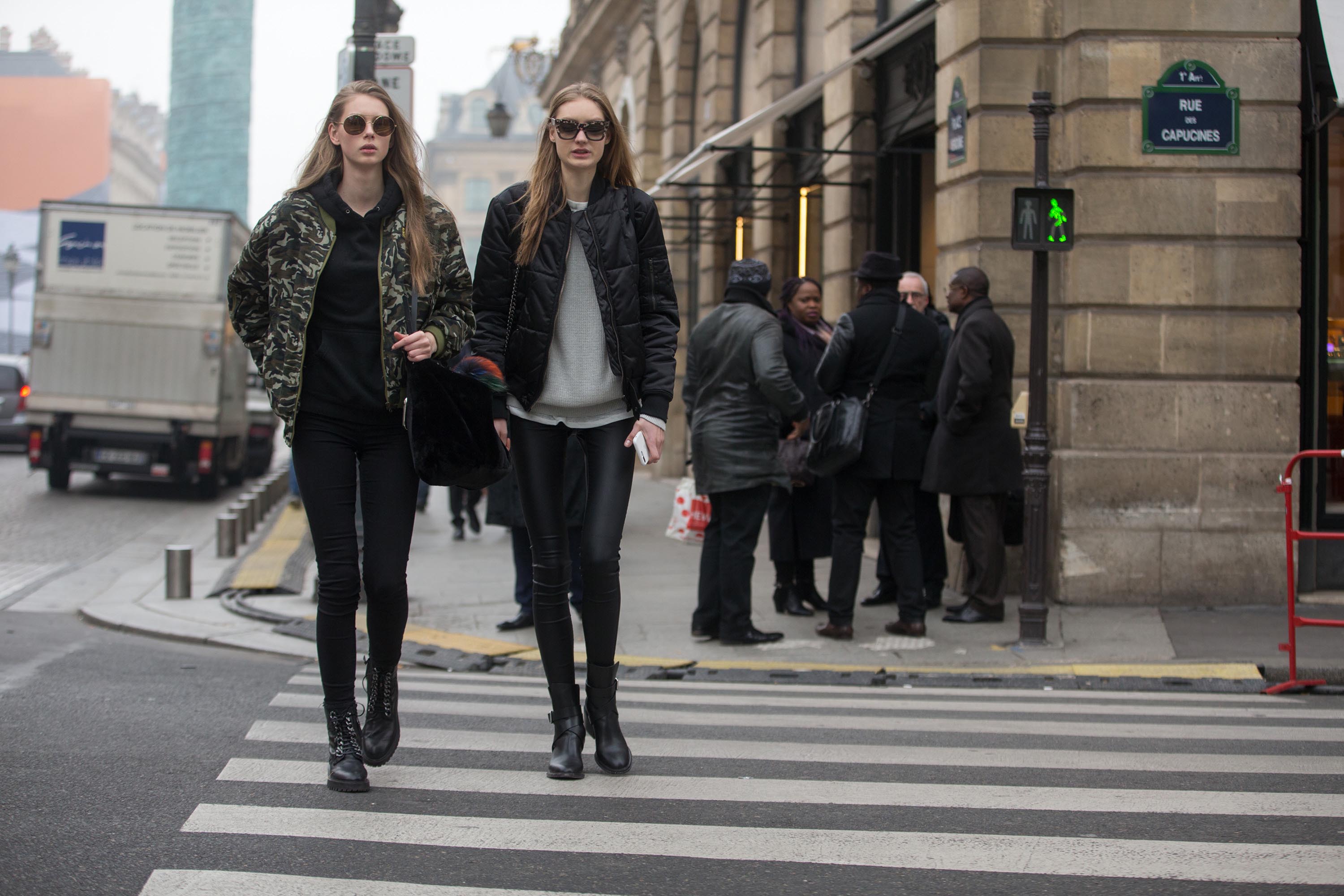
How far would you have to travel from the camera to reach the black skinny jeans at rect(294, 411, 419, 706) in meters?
4.21

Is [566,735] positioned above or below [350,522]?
below

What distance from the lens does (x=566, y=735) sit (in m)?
4.46

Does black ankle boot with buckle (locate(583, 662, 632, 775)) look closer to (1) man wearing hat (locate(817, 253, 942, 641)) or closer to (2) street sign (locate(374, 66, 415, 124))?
(1) man wearing hat (locate(817, 253, 942, 641))

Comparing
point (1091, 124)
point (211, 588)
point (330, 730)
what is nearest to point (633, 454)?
point (330, 730)

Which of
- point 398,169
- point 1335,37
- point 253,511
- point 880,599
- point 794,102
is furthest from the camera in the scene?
point 253,511

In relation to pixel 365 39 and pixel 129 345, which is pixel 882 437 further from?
pixel 129 345

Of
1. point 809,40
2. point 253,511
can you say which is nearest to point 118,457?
point 253,511

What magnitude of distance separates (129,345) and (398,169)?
15.4 m

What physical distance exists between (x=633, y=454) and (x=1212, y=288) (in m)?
5.66

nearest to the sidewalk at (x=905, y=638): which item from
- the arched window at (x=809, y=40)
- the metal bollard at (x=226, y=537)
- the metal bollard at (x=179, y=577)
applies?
the metal bollard at (x=179, y=577)

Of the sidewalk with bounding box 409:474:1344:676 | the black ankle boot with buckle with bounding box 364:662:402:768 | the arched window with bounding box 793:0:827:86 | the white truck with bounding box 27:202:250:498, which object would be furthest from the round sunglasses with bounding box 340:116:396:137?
the white truck with bounding box 27:202:250:498

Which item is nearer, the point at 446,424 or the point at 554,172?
the point at 446,424

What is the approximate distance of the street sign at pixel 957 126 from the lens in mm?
9758

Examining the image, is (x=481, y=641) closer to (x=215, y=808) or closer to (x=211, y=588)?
(x=211, y=588)
